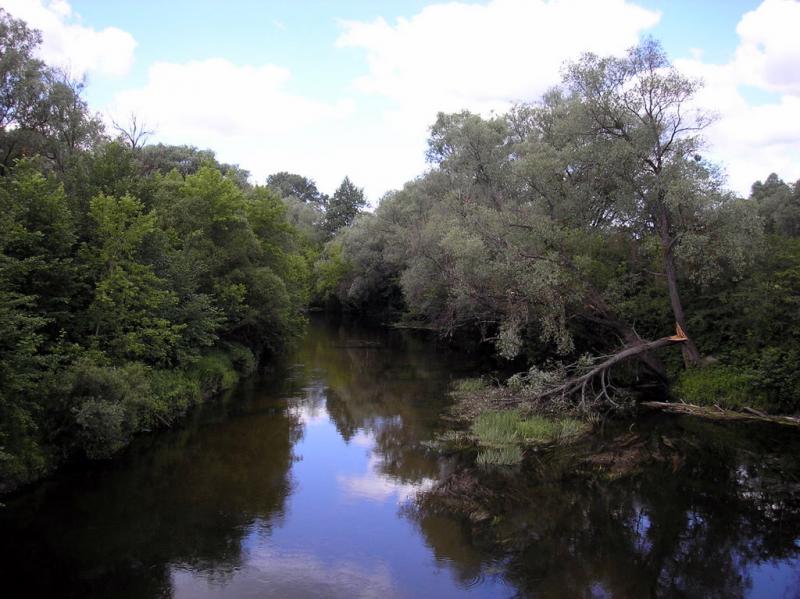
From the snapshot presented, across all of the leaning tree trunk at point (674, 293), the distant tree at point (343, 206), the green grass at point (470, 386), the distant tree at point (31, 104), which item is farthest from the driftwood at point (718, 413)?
the distant tree at point (343, 206)

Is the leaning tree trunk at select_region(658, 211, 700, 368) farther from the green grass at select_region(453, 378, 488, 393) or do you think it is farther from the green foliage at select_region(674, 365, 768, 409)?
the green grass at select_region(453, 378, 488, 393)

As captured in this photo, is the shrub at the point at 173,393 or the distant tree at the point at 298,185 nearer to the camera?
the shrub at the point at 173,393

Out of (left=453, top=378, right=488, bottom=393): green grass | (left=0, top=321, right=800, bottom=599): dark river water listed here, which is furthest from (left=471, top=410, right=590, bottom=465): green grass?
(left=453, top=378, right=488, bottom=393): green grass

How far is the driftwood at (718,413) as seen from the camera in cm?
1950

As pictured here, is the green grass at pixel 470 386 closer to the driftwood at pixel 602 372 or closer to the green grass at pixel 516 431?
the driftwood at pixel 602 372

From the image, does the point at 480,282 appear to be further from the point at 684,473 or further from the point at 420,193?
the point at 420,193

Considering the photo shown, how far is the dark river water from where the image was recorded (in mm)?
10977

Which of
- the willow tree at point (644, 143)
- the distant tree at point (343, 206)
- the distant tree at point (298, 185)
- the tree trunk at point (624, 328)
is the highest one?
the distant tree at point (298, 185)

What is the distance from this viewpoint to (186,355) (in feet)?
72.3

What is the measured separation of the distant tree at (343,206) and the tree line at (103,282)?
44.0m

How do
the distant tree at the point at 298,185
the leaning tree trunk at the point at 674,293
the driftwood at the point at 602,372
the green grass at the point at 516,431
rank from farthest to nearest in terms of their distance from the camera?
the distant tree at the point at 298,185 → the leaning tree trunk at the point at 674,293 → the driftwood at the point at 602,372 → the green grass at the point at 516,431

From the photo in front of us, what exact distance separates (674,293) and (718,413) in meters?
5.05

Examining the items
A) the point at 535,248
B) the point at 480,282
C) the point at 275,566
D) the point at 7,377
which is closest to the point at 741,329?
the point at 535,248

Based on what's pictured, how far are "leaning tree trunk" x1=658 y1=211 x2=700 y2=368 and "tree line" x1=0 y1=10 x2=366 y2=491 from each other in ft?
58.8
